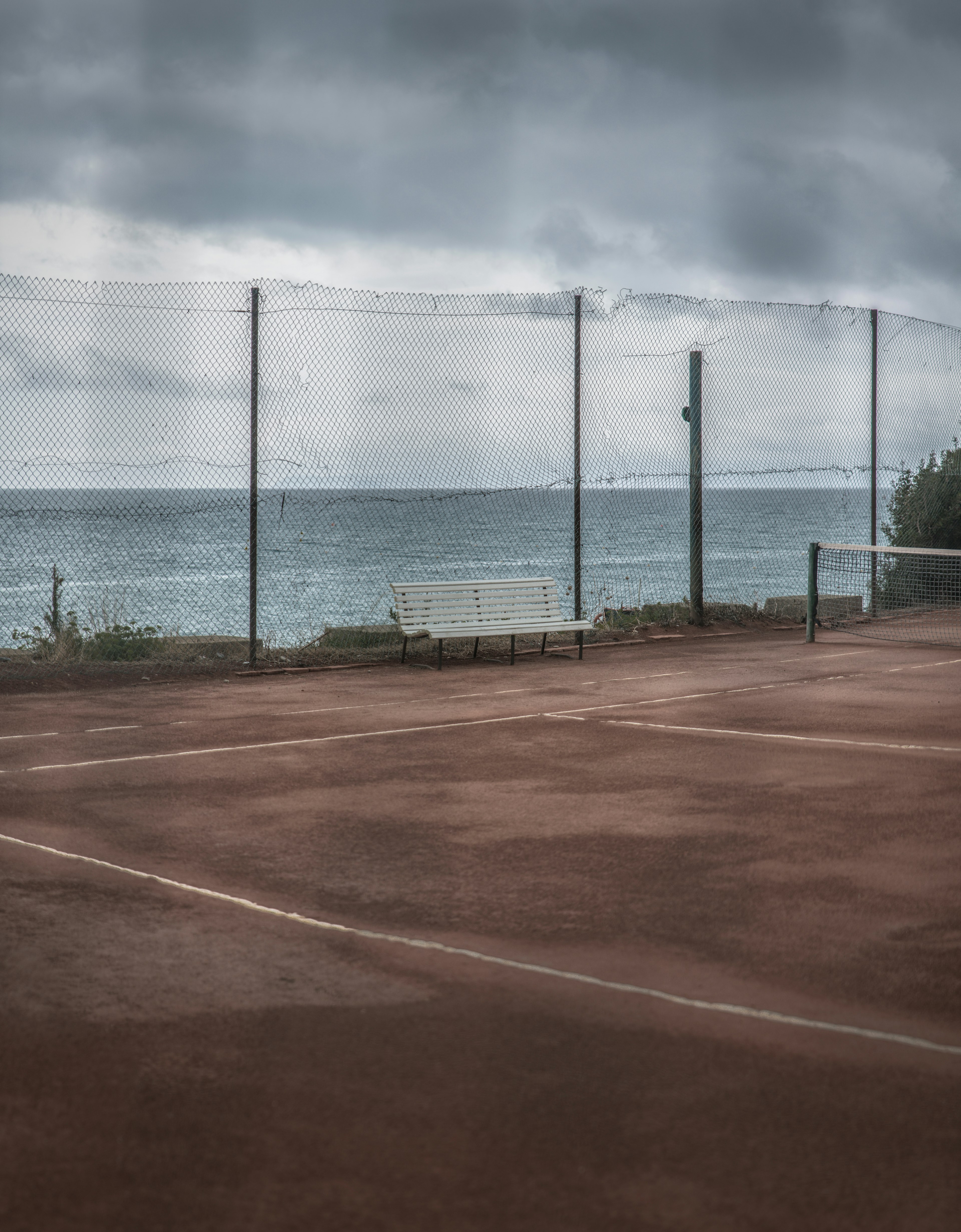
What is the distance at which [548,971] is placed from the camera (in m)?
3.82

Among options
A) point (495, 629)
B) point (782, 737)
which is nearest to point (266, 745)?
point (782, 737)

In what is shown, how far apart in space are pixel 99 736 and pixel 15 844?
257cm

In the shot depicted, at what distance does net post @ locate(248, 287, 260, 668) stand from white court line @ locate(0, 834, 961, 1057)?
5.62 meters

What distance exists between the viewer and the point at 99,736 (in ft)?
25.4

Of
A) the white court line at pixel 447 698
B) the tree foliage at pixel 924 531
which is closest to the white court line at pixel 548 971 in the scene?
the white court line at pixel 447 698

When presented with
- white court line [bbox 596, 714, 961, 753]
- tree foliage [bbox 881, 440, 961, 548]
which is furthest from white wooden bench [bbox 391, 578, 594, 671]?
tree foliage [bbox 881, 440, 961, 548]

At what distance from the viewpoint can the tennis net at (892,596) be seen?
13102mm

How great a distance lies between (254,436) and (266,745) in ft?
13.1

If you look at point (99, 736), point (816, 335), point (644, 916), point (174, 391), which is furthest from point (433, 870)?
point (816, 335)

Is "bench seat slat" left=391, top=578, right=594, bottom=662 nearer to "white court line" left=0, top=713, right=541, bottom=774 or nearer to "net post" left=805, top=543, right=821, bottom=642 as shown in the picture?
"white court line" left=0, top=713, right=541, bottom=774

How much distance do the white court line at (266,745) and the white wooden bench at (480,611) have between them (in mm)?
2409

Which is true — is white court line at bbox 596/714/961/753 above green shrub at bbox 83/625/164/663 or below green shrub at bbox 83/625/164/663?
below

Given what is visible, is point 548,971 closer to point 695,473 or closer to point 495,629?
point 495,629

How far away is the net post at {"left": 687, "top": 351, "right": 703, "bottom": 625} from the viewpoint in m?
13.3
